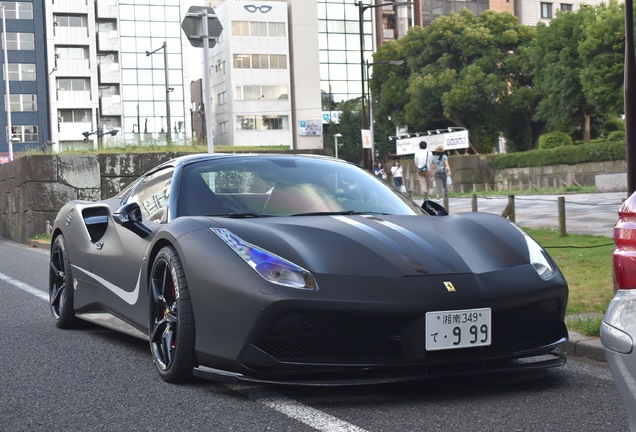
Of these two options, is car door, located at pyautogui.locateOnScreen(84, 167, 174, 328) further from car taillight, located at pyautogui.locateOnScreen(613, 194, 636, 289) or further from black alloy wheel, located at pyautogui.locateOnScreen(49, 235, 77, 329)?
car taillight, located at pyautogui.locateOnScreen(613, 194, 636, 289)

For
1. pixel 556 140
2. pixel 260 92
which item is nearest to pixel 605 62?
pixel 556 140

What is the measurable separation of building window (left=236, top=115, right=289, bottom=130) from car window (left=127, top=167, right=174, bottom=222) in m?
85.4

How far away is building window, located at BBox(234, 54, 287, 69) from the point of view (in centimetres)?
9112

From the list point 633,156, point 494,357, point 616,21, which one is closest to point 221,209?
point 494,357

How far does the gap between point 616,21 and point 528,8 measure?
40802mm

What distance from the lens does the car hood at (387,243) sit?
14.7ft

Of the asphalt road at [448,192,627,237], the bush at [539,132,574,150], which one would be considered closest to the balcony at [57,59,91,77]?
the bush at [539,132,574,150]

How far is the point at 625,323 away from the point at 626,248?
314 mm

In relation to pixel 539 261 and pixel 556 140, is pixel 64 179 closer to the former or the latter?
pixel 539 261

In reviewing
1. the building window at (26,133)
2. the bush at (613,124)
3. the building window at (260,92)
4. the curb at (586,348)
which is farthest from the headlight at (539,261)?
the building window at (26,133)

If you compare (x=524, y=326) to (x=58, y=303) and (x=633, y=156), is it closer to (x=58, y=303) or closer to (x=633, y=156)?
(x=633, y=156)

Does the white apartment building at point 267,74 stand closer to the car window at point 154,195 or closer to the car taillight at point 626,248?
the car window at point 154,195

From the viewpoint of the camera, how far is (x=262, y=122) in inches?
3656

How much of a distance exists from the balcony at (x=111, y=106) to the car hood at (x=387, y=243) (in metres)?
86.7
